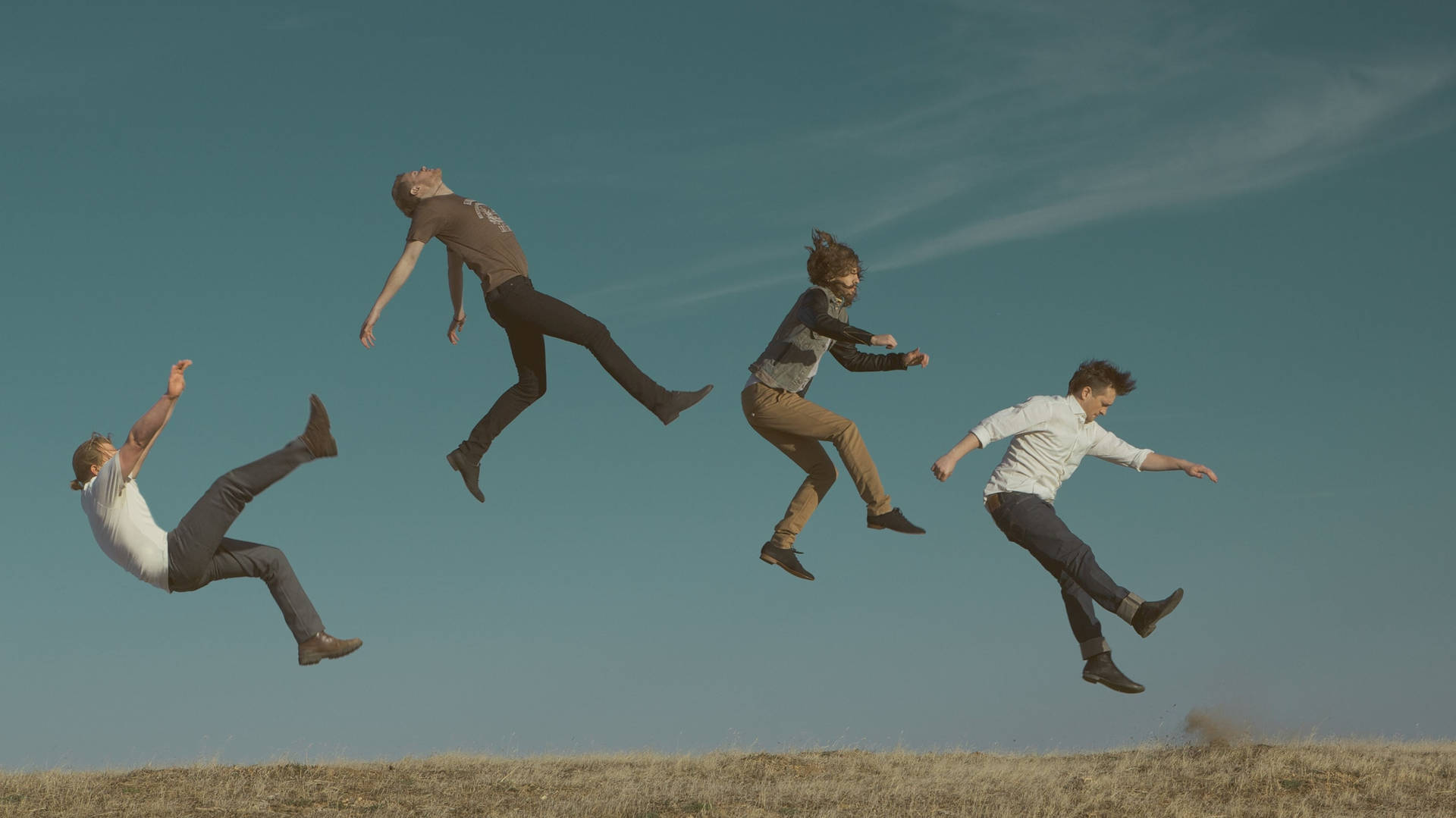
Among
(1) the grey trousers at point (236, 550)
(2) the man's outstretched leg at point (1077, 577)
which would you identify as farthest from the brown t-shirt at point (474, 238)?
(2) the man's outstretched leg at point (1077, 577)

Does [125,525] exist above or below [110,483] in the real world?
below

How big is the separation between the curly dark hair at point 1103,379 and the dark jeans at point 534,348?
153 inches

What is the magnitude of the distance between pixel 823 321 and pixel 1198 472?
3914 mm

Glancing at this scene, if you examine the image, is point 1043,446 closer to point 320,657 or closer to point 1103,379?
point 1103,379

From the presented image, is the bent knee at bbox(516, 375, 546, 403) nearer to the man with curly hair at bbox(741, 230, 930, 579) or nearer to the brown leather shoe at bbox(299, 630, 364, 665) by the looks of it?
the man with curly hair at bbox(741, 230, 930, 579)

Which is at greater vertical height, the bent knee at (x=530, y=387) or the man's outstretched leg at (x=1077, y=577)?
the bent knee at (x=530, y=387)

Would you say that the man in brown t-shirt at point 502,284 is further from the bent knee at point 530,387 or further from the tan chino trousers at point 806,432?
the tan chino trousers at point 806,432

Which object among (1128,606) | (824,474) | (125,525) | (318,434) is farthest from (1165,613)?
(125,525)

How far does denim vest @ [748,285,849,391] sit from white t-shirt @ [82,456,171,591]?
539 centimetres

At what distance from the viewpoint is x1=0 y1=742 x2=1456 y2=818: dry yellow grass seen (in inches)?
669

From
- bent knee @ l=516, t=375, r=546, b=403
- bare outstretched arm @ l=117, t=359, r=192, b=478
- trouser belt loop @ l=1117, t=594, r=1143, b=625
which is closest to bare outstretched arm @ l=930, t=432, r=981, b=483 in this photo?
trouser belt loop @ l=1117, t=594, r=1143, b=625

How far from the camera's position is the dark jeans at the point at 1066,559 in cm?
1092

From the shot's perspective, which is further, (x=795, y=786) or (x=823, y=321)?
(x=795, y=786)

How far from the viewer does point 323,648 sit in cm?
994
